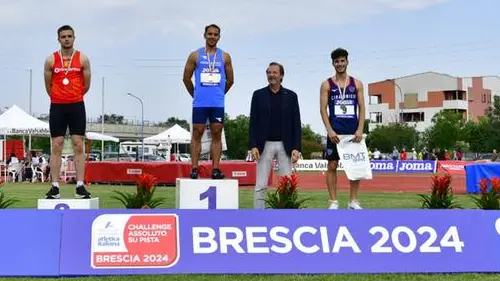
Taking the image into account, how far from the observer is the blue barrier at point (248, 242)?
586 centimetres

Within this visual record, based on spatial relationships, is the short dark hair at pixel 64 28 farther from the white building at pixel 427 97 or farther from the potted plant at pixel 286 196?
the white building at pixel 427 97

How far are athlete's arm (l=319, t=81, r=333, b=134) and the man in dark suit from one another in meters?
0.38

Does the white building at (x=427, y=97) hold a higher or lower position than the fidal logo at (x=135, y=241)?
higher

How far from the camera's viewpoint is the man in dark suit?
8.27 meters

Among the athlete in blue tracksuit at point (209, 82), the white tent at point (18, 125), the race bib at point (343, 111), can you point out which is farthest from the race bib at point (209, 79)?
the white tent at point (18, 125)

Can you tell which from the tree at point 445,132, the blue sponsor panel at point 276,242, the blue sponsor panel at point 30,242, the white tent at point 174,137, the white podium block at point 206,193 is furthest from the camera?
the tree at point 445,132

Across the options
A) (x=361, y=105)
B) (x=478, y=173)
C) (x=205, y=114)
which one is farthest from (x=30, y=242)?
(x=478, y=173)

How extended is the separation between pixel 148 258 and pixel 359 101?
3.59 metres

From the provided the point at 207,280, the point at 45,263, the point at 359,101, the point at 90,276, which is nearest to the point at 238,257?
the point at 207,280

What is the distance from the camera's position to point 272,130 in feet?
27.2

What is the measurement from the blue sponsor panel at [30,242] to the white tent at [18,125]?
2108cm

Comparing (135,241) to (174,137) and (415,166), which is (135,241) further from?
(415,166)

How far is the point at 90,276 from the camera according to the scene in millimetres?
5773

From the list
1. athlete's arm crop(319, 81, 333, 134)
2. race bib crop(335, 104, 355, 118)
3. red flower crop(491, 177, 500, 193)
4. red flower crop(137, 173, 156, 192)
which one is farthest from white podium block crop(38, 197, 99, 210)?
red flower crop(491, 177, 500, 193)
